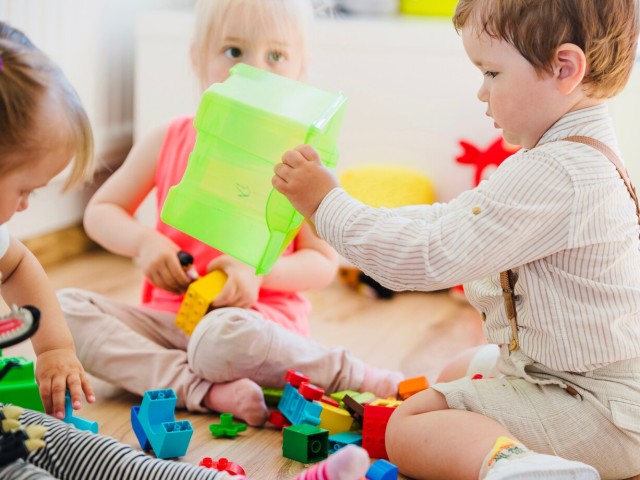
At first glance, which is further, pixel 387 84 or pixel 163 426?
pixel 387 84

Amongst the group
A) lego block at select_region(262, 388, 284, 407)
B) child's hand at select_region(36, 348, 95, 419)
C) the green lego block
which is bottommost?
lego block at select_region(262, 388, 284, 407)

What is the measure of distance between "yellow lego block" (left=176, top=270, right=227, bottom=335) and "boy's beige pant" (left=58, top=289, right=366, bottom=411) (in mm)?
20

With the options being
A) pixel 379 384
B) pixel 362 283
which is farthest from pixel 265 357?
pixel 362 283

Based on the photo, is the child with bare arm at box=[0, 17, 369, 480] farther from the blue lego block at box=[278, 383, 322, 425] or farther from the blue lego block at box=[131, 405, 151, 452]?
the blue lego block at box=[278, 383, 322, 425]

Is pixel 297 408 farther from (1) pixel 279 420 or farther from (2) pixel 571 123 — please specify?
(2) pixel 571 123

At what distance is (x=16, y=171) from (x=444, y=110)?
121 cm

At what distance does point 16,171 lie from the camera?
0.73 meters

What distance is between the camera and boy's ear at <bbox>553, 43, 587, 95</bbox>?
0.90m

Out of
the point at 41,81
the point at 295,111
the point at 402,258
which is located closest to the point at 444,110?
the point at 295,111

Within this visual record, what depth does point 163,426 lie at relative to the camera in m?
0.93

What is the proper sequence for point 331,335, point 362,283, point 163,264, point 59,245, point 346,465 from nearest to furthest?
point 346,465, point 163,264, point 331,335, point 362,283, point 59,245

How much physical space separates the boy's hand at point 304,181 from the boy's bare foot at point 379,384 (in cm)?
29

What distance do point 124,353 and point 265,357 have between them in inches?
→ 7.1

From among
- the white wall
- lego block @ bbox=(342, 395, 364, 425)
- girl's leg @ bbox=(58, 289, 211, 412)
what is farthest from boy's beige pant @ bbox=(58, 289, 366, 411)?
the white wall
